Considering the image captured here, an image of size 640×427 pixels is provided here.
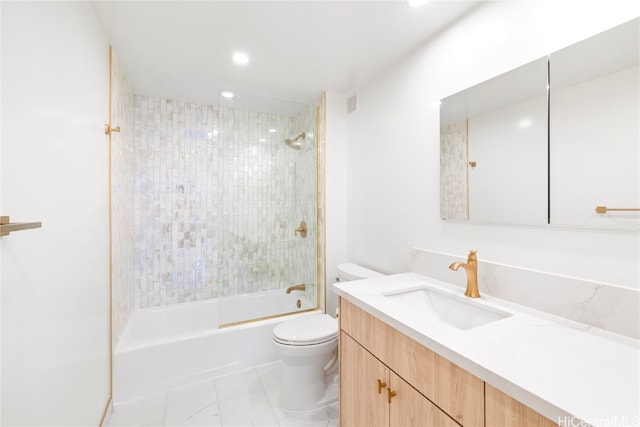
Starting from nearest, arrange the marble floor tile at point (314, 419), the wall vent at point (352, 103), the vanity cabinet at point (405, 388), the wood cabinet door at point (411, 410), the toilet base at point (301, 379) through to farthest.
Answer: the vanity cabinet at point (405, 388), the wood cabinet door at point (411, 410), the marble floor tile at point (314, 419), the toilet base at point (301, 379), the wall vent at point (352, 103)

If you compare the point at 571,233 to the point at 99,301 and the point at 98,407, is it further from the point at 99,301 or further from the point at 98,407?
the point at 98,407

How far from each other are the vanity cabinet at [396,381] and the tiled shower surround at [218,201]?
1.29m

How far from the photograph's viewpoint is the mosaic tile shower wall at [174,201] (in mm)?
2629

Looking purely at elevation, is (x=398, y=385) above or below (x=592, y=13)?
below

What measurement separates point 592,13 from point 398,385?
151 centimetres

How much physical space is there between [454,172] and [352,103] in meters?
1.28

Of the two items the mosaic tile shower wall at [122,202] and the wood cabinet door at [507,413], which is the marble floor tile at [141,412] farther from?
the wood cabinet door at [507,413]

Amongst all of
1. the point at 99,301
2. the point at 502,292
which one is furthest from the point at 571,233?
the point at 99,301

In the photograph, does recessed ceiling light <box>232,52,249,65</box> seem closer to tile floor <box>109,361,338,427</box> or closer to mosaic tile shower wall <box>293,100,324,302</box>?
mosaic tile shower wall <box>293,100,324,302</box>

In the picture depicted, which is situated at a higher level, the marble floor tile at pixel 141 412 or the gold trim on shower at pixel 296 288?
the gold trim on shower at pixel 296 288

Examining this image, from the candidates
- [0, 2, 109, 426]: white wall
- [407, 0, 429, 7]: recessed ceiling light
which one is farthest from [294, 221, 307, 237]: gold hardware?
[407, 0, 429, 7]: recessed ceiling light

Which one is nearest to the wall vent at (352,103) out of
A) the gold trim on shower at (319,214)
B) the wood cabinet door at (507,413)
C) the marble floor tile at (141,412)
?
the gold trim on shower at (319,214)

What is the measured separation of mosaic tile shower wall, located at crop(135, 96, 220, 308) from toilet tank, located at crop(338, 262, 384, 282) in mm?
1443

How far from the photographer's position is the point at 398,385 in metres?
1.03
